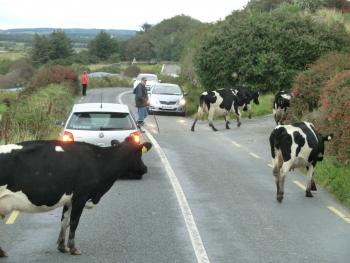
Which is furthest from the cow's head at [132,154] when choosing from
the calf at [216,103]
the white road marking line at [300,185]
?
the calf at [216,103]

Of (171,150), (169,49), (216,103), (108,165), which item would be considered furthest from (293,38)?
(169,49)

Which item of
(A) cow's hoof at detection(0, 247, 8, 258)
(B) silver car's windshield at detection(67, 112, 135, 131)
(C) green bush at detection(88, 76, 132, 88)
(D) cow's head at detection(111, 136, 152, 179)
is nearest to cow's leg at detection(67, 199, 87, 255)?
(A) cow's hoof at detection(0, 247, 8, 258)

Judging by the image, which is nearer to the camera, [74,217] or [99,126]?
[74,217]

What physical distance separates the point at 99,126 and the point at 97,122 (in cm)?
15

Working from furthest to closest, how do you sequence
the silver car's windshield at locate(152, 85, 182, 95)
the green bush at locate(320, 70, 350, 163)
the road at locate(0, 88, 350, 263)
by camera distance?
the silver car's windshield at locate(152, 85, 182, 95), the green bush at locate(320, 70, 350, 163), the road at locate(0, 88, 350, 263)

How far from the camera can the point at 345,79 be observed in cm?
1777

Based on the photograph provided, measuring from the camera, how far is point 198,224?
11023mm

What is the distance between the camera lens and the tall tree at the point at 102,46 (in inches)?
6383

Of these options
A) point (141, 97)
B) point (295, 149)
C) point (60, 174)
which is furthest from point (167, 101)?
→ point (60, 174)

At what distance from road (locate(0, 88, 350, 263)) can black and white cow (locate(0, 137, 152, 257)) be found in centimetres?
69

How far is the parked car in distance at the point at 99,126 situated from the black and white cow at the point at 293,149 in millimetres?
3265

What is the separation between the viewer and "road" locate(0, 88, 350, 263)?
920 cm

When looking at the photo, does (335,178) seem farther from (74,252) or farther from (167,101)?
(167,101)

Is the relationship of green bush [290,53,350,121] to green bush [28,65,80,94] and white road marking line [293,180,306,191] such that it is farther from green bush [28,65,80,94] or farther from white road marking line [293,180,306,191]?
green bush [28,65,80,94]
